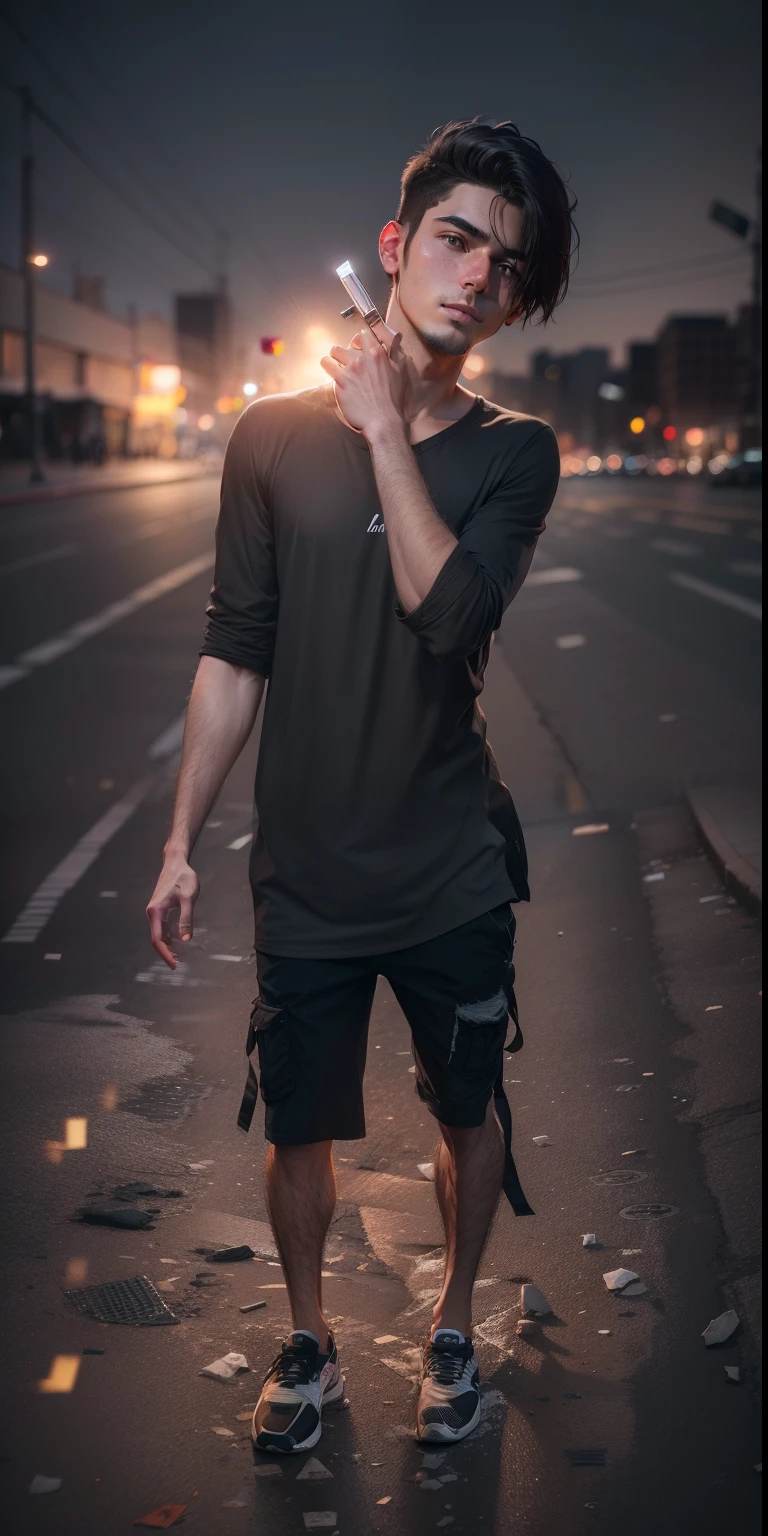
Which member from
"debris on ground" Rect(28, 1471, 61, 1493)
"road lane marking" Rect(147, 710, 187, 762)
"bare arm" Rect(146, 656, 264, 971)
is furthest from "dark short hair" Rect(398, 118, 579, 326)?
"road lane marking" Rect(147, 710, 187, 762)

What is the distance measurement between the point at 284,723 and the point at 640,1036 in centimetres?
288

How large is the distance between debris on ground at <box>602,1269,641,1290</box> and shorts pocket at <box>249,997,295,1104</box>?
3.92 feet

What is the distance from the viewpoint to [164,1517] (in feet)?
9.15

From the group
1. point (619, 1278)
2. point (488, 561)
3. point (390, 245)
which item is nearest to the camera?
point (488, 561)

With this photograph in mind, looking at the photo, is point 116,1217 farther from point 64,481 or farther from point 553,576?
point 64,481

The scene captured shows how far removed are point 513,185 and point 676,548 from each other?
2848 centimetres

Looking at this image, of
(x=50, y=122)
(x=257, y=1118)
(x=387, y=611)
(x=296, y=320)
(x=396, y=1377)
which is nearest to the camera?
(x=387, y=611)

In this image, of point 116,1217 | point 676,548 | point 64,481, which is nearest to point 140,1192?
point 116,1217

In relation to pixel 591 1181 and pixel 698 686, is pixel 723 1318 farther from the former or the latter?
pixel 698 686

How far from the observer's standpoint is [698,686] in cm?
1322

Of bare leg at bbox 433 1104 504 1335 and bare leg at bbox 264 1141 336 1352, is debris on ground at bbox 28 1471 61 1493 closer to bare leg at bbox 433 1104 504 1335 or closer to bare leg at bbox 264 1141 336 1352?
bare leg at bbox 264 1141 336 1352

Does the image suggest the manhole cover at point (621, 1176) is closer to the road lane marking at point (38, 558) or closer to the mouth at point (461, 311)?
the mouth at point (461, 311)

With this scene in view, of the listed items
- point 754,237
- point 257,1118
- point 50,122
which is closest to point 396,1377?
point 257,1118

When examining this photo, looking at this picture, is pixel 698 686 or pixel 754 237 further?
pixel 754 237
